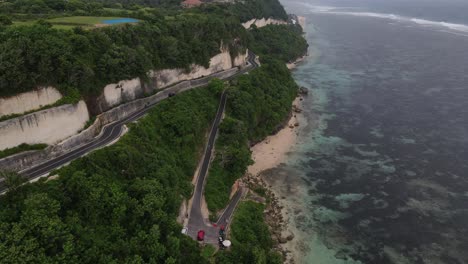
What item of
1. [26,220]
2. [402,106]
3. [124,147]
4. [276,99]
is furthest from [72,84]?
[402,106]

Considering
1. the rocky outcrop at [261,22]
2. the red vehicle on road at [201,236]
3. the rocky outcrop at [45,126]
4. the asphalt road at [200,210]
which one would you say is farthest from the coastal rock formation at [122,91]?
the rocky outcrop at [261,22]

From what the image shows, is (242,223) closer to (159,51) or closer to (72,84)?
(72,84)

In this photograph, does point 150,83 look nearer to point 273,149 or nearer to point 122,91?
point 122,91

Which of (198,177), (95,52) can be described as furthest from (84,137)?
(198,177)

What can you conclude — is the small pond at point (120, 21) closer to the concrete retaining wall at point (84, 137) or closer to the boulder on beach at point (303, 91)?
the concrete retaining wall at point (84, 137)

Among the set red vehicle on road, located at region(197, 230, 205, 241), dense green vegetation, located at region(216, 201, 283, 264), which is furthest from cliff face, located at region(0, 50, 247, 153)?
dense green vegetation, located at region(216, 201, 283, 264)
